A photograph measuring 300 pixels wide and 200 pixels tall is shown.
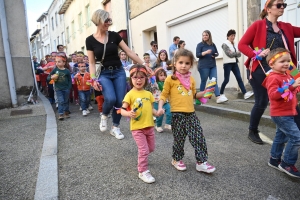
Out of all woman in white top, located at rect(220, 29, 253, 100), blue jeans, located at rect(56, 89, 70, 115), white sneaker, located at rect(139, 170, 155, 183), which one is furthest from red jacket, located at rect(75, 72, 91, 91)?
white sneaker, located at rect(139, 170, 155, 183)

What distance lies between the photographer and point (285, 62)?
2.78 m

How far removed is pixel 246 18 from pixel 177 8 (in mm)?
3561

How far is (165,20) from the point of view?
1150 cm

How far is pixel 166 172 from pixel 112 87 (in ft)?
5.77

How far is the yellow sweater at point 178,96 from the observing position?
3049mm

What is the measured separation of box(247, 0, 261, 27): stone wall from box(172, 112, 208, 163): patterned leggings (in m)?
5.58

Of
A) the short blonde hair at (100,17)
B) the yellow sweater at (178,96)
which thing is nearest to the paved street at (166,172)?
the yellow sweater at (178,96)

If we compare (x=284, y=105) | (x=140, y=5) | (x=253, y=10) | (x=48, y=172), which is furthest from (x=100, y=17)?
(x=140, y=5)

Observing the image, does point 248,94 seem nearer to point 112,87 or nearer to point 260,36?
point 260,36

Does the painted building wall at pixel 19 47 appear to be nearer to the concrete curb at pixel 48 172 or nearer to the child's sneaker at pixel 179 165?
the concrete curb at pixel 48 172

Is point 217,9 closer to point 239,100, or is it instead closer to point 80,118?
point 239,100

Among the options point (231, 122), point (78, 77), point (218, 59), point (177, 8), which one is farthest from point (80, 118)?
point (177, 8)

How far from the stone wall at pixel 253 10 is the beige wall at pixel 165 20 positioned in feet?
0.91

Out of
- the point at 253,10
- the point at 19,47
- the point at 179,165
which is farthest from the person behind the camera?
the point at 19,47
